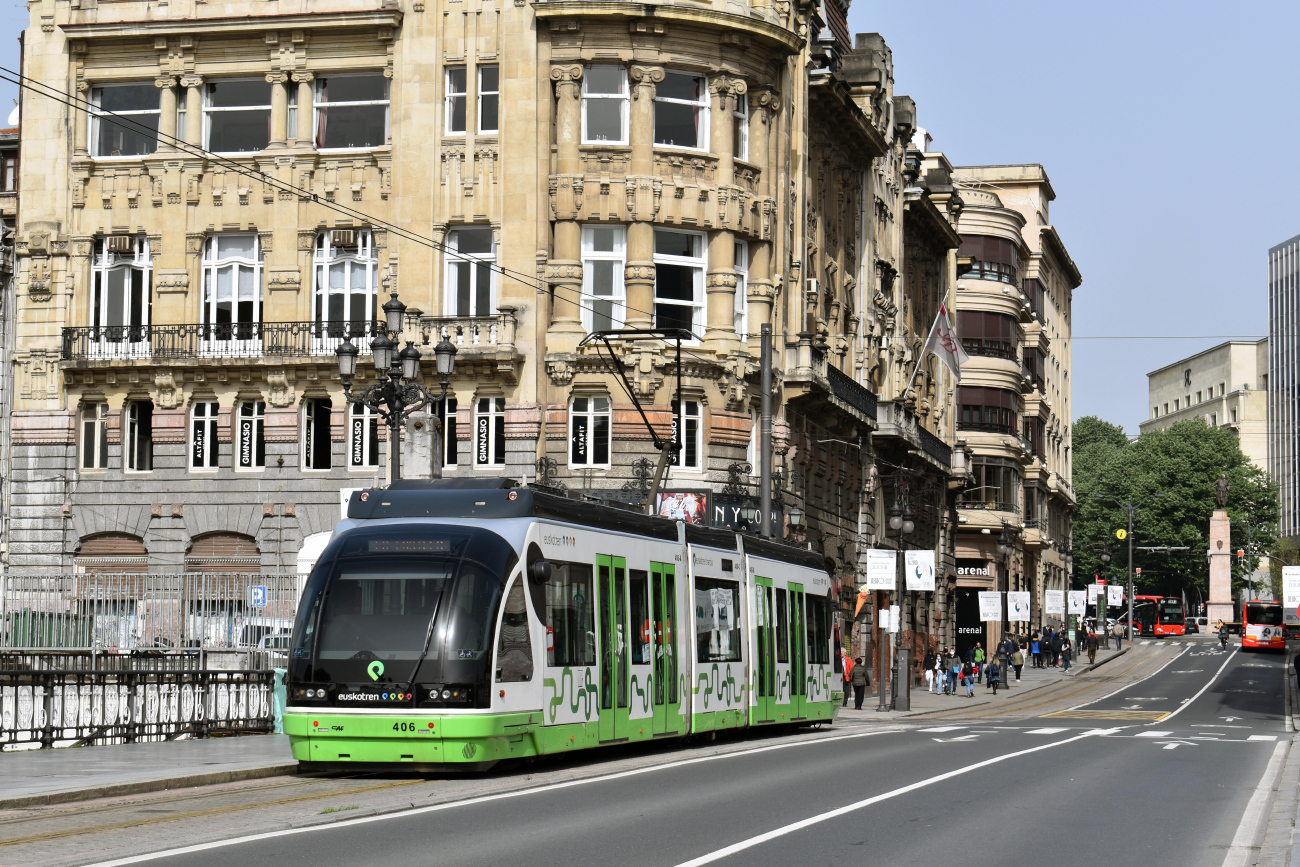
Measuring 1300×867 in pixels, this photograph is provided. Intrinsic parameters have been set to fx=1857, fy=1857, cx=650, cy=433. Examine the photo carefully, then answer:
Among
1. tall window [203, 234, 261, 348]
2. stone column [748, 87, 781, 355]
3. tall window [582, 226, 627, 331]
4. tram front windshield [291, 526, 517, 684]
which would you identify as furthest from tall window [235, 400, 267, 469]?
tram front windshield [291, 526, 517, 684]

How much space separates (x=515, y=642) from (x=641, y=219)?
2548cm

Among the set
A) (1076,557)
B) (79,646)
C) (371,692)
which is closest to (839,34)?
(79,646)

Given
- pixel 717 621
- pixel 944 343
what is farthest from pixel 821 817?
pixel 944 343

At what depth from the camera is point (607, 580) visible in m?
22.4

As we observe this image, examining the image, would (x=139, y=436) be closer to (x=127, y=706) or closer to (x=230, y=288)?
(x=230, y=288)

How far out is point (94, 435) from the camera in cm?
4650

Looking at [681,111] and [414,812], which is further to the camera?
[681,111]

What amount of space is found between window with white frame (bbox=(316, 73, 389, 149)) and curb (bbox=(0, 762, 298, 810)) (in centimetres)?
2742

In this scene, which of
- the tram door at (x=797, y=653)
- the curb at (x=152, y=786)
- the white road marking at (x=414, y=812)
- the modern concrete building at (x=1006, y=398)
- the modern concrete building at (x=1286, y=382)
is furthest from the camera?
the modern concrete building at (x=1286, y=382)

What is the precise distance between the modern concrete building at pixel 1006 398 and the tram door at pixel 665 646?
52601 millimetres

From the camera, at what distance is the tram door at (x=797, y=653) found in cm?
3048

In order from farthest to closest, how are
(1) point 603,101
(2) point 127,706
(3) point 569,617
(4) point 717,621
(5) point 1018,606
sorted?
(5) point 1018,606 < (1) point 603,101 < (4) point 717,621 < (2) point 127,706 < (3) point 569,617

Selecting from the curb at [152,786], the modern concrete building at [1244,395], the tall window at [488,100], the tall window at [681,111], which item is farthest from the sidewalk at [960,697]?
the modern concrete building at [1244,395]

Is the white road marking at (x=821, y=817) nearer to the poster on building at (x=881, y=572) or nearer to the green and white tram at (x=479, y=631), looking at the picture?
the green and white tram at (x=479, y=631)
